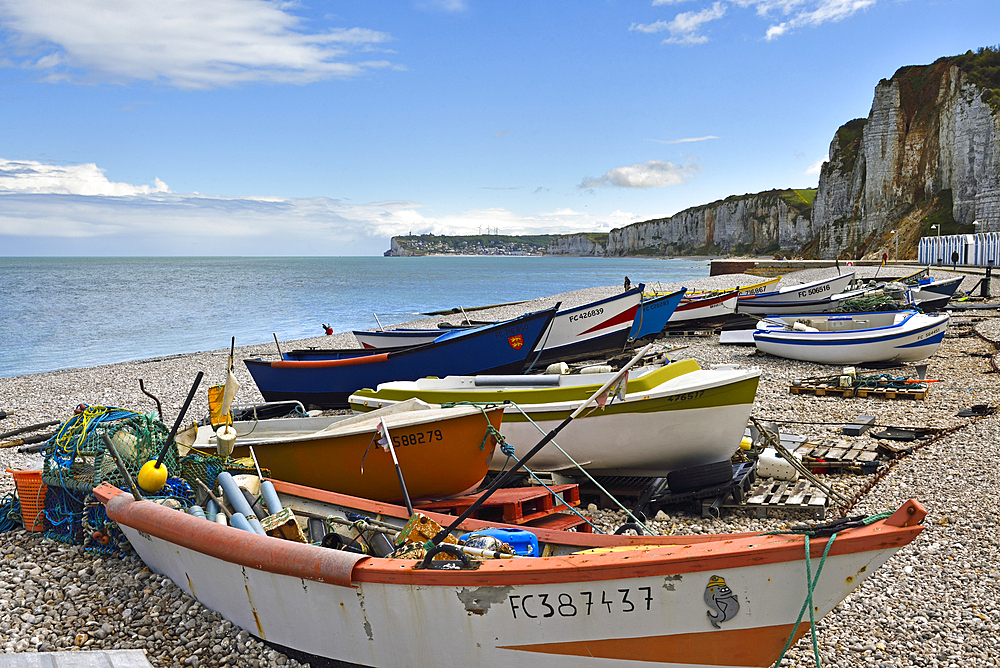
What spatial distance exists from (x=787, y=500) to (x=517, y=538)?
387 centimetres

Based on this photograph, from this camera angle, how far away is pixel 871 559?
141 inches

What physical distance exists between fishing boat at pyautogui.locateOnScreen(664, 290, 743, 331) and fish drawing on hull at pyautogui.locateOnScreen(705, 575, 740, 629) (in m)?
22.7

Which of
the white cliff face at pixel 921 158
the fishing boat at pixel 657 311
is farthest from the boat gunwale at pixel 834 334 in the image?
the white cliff face at pixel 921 158

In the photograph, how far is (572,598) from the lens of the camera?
3.88 metres

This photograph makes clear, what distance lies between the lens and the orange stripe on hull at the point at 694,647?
3.89 m

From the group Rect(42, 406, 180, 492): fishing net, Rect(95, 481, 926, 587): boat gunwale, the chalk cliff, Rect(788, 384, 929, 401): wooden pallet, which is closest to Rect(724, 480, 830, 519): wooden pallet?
Rect(95, 481, 926, 587): boat gunwale

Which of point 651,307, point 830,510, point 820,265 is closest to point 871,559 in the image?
point 830,510

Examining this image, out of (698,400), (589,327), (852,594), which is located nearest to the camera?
(852,594)

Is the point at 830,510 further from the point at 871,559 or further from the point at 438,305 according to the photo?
the point at 438,305

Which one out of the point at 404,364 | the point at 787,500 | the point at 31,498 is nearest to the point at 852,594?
the point at 787,500

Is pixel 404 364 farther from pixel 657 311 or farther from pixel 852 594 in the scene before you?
pixel 657 311

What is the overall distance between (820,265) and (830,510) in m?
64.5

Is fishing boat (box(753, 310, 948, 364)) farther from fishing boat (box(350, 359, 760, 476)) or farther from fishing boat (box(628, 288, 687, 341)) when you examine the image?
fishing boat (box(350, 359, 760, 476))

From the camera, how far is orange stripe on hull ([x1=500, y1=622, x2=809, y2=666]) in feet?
12.8
